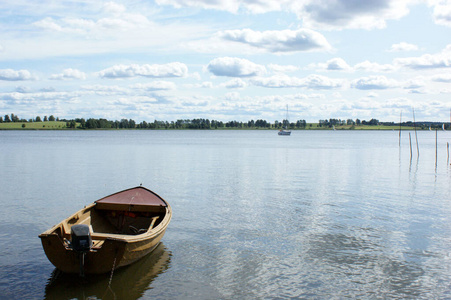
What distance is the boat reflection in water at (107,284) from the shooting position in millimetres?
13008

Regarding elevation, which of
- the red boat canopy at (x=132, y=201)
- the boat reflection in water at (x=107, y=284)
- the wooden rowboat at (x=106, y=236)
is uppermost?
the red boat canopy at (x=132, y=201)

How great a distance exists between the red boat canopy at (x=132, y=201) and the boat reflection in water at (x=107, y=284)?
3.55m

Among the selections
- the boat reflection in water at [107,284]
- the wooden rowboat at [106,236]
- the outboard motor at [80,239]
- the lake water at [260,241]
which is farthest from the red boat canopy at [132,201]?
the outboard motor at [80,239]

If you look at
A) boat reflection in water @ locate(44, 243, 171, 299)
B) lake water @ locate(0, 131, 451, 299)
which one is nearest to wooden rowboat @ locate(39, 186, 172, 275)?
boat reflection in water @ locate(44, 243, 171, 299)

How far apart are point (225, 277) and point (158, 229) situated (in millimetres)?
3316

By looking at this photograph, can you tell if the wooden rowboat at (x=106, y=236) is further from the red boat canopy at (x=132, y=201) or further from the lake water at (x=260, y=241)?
the lake water at (x=260, y=241)

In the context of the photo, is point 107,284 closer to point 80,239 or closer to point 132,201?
point 80,239

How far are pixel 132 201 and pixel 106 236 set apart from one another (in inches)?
177

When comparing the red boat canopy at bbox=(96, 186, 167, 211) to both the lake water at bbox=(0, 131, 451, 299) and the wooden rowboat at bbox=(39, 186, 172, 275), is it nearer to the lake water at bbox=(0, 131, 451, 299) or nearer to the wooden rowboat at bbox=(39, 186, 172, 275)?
the wooden rowboat at bbox=(39, 186, 172, 275)

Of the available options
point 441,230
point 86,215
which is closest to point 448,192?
point 441,230

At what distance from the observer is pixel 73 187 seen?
32938mm

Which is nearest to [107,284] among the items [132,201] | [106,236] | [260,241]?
[106,236]

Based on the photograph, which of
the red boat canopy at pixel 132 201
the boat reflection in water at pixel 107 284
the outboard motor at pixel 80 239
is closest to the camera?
the outboard motor at pixel 80 239

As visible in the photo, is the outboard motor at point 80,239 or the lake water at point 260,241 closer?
the outboard motor at point 80,239
